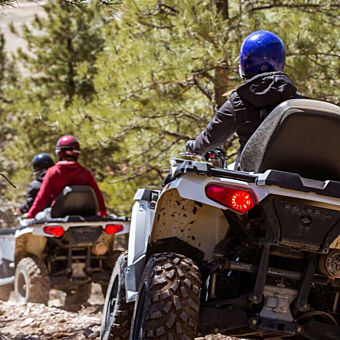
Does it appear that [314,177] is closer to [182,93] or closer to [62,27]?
[182,93]

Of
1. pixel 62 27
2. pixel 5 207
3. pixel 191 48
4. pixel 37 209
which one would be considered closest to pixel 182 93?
pixel 191 48

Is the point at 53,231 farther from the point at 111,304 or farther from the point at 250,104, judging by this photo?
the point at 250,104

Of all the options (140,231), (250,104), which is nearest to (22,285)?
(140,231)

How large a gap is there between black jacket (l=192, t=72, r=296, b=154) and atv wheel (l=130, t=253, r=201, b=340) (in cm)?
87

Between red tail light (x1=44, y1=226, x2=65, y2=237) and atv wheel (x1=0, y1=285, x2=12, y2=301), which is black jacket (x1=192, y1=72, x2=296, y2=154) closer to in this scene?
red tail light (x1=44, y1=226, x2=65, y2=237)

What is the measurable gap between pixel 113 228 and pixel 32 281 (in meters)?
1.11

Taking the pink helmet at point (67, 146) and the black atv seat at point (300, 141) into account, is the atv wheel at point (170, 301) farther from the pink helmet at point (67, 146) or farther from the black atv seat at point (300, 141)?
the pink helmet at point (67, 146)

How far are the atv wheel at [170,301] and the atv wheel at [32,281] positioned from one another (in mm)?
4352

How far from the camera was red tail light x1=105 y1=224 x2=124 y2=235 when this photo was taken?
810 cm

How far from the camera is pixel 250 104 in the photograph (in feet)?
13.0

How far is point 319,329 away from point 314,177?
0.81 metres

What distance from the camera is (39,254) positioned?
8352 millimetres

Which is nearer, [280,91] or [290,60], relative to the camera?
[280,91]

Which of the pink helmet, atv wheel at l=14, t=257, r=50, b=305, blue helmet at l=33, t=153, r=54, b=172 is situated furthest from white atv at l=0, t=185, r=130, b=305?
blue helmet at l=33, t=153, r=54, b=172
